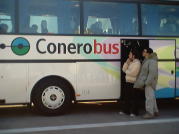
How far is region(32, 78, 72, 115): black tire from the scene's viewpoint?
28.7 ft

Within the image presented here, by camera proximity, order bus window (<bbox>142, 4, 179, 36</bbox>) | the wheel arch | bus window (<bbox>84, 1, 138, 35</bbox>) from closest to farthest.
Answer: the wheel arch
bus window (<bbox>84, 1, 138, 35</bbox>)
bus window (<bbox>142, 4, 179, 36</bbox>)

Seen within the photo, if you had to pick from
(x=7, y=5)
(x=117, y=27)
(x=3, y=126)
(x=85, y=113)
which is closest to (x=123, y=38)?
(x=117, y=27)

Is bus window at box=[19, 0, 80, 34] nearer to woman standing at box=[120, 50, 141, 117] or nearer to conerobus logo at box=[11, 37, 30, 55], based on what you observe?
conerobus logo at box=[11, 37, 30, 55]

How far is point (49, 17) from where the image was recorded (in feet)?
29.2

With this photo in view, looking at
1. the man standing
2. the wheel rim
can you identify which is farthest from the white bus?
the man standing

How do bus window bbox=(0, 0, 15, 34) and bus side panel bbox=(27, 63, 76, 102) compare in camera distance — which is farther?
bus side panel bbox=(27, 63, 76, 102)

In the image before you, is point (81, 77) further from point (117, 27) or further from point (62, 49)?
point (117, 27)

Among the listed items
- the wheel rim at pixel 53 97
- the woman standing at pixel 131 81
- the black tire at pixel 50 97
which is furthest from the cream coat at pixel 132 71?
the wheel rim at pixel 53 97

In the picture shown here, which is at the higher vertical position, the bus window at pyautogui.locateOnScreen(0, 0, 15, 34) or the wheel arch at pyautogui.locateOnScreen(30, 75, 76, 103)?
the bus window at pyautogui.locateOnScreen(0, 0, 15, 34)

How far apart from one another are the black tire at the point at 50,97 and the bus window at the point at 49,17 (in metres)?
1.22

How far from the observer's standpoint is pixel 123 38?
927 centimetres

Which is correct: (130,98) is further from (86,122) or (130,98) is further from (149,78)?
(86,122)

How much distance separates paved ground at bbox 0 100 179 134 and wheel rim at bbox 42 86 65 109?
1.00 ft

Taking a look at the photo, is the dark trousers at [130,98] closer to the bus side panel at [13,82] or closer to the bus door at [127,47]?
the bus door at [127,47]
